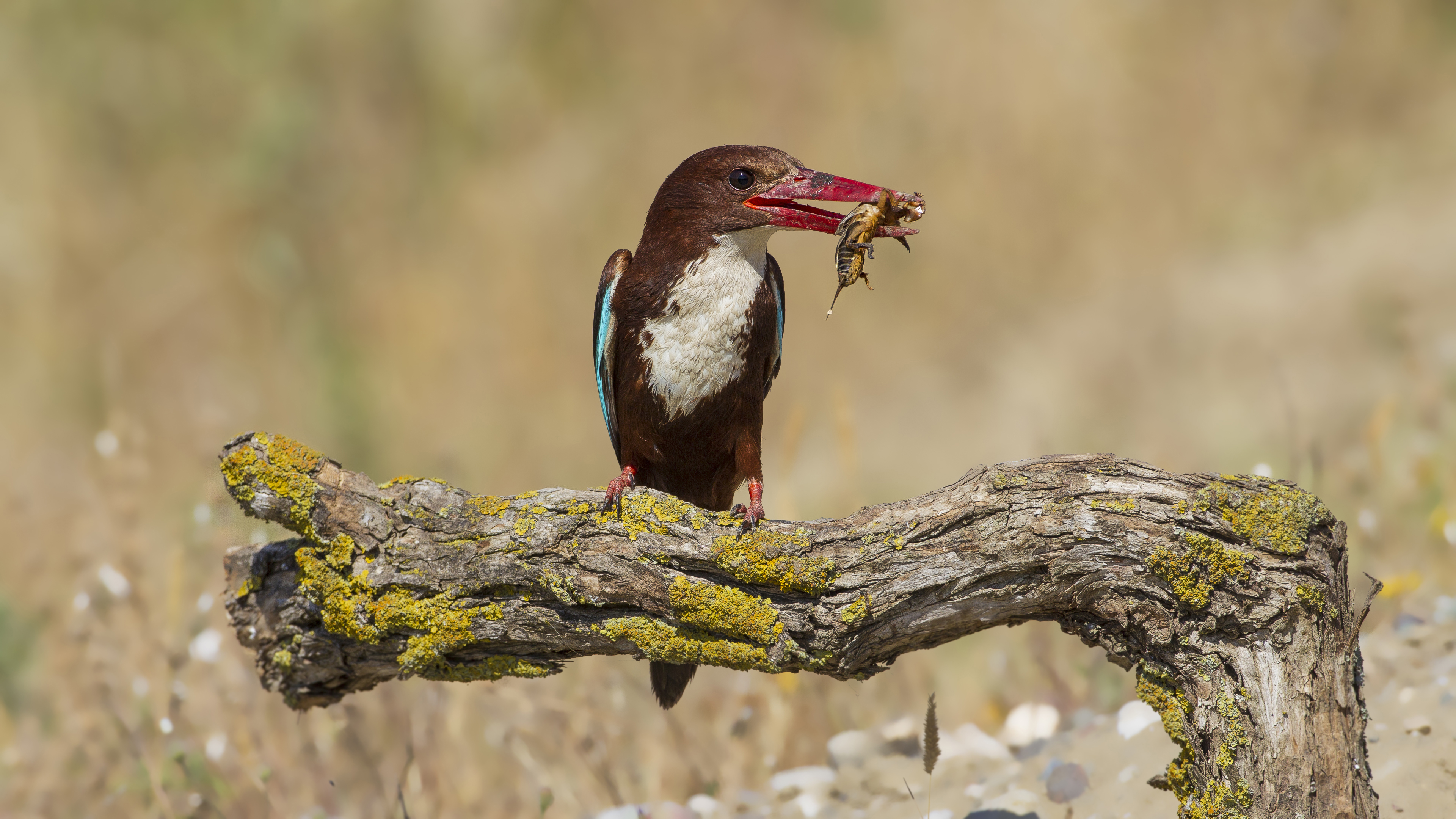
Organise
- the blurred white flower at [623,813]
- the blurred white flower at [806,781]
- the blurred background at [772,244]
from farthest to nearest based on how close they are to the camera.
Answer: the blurred background at [772,244], the blurred white flower at [806,781], the blurred white flower at [623,813]

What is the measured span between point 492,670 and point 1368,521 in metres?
3.15

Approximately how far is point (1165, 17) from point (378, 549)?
9.32 meters

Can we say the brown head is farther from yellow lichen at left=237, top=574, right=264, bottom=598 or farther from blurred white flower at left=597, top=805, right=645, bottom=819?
blurred white flower at left=597, top=805, right=645, bottom=819

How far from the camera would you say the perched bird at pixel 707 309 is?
134 inches

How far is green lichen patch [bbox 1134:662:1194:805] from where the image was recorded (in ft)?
8.37

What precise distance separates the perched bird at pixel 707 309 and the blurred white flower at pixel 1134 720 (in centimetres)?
136

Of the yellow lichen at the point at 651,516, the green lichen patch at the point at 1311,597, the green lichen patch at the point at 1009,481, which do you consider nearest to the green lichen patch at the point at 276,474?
the yellow lichen at the point at 651,516

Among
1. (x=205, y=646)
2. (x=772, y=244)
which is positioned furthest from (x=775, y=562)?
(x=772, y=244)

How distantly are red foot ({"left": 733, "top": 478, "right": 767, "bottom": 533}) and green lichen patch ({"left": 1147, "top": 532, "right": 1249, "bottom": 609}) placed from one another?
98cm

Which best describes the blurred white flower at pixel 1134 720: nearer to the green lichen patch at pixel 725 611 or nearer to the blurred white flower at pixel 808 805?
the blurred white flower at pixel 808 805

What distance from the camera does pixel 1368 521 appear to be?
407 centimetres

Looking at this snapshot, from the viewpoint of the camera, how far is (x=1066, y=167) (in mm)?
10000

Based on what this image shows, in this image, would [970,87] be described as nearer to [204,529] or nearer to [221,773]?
[204,529]

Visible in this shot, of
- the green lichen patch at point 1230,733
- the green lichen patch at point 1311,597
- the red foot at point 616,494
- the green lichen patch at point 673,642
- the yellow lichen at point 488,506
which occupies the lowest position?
the green lichen patch at point 1230,733
